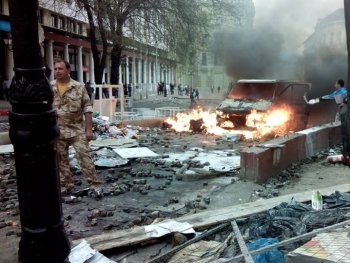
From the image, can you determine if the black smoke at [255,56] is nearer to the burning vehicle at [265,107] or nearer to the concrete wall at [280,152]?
the burning vehicle at [265,107]

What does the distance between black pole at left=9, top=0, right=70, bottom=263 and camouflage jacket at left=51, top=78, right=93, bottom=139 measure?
391 centimetres

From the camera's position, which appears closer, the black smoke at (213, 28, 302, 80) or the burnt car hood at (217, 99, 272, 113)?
the burnt car hood at (217, 99, 272, 113)

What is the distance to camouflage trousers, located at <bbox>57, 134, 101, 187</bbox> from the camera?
6113mm

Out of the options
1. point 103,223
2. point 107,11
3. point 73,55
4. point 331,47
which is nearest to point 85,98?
point 103,223

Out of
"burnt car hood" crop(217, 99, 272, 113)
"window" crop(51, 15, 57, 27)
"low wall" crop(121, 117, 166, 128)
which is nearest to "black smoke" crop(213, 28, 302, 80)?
"low wall" crop(121, 117, 166, 128)

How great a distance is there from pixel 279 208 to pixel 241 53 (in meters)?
19.9

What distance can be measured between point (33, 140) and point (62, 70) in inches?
156

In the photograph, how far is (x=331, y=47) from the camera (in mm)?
24062

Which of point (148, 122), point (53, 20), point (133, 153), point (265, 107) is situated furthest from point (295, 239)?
point (53, 20)

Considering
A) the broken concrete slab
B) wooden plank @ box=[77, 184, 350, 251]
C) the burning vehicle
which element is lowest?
wooden plank @ box=[77, 184, 350, 251]

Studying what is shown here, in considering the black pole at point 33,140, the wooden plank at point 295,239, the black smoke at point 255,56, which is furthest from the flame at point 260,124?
the black pole at point 33,140

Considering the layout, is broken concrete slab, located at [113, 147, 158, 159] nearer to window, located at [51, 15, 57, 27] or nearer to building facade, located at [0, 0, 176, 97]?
building facade, located at [0, 0, 176, 97]

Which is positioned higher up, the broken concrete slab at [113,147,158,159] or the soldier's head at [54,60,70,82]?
the soldier's head at [54,60,70,82]

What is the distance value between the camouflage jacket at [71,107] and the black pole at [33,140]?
3906mm
